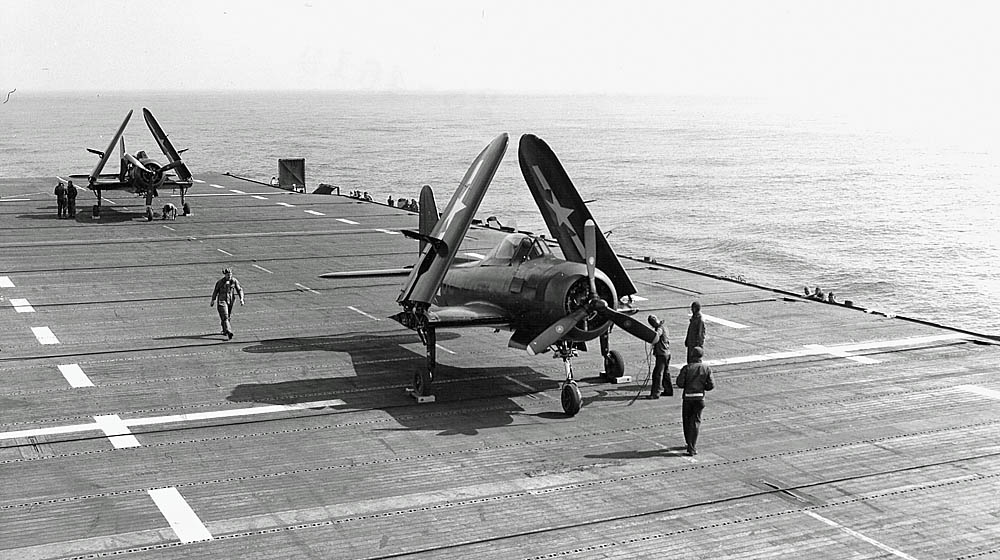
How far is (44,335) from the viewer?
1048 inches

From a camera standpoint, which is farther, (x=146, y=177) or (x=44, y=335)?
(x=146, y=177)

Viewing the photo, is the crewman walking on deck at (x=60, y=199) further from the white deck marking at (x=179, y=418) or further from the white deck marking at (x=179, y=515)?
the white deck marking at (x=179, y=515)

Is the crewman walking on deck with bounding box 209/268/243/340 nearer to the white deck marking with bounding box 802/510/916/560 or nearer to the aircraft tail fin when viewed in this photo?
the aircraft tail fin

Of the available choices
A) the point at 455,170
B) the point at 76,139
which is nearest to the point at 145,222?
the point at 455,170

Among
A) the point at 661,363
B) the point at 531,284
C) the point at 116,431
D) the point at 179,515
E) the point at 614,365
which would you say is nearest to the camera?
the point at 179,515

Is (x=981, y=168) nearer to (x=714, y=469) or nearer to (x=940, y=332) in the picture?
(x=940, y=332)

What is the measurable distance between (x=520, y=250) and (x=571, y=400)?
143 inches

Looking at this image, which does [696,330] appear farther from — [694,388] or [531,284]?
[531,284]

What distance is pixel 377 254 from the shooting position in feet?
136

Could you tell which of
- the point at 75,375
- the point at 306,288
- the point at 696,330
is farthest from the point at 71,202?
the point at 696,330

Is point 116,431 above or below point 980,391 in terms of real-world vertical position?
below

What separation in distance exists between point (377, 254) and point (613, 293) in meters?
22.5

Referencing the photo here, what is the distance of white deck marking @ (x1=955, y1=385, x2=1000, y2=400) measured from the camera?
70.1 feet

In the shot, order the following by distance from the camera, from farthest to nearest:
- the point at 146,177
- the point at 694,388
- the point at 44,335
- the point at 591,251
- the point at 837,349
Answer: the point at 146,177
the point at 44,335
the point at 837,349
the point at 591,251
the point at 694,388
